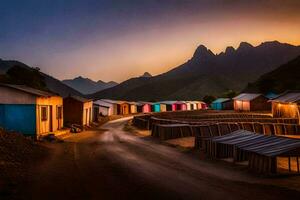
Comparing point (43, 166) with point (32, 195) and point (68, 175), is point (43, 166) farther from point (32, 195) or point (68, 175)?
point (32, 195)

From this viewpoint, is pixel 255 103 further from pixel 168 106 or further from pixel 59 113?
pixel 59 113

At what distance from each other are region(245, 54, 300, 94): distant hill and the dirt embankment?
4462 inches

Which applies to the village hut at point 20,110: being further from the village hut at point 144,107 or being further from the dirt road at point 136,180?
the village hut at point 144,107

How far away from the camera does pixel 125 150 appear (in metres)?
31.4

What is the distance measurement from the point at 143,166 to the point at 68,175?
4.96 metres

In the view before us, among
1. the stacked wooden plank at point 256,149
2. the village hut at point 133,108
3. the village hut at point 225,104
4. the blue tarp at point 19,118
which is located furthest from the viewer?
the village hut at point 225,104

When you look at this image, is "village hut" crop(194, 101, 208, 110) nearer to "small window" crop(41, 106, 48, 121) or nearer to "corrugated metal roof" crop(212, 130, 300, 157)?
"small window" crop(41, 106, 48, 121)

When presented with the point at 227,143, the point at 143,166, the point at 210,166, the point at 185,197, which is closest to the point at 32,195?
the point at 185,197

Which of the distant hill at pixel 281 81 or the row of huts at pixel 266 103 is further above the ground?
the distant hill at pixel 281 81

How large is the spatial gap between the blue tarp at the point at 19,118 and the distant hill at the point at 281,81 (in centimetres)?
10745

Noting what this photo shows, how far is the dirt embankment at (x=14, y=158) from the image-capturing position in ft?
57.5

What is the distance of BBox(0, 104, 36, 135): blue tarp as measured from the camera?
3594cm

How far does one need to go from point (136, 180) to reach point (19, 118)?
20.7m

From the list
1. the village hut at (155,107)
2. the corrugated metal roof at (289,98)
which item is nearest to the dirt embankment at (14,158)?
the corrugated metal roof at (289,98)
